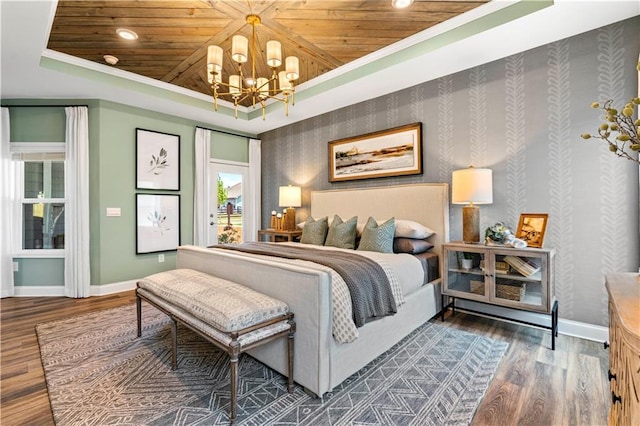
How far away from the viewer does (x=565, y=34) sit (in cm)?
256

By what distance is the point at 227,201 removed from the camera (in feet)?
17.9

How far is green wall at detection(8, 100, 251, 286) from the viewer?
4.00m

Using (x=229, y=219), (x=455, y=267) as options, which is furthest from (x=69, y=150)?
(x=455, y=267)

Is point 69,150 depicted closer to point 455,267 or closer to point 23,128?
point 23,128

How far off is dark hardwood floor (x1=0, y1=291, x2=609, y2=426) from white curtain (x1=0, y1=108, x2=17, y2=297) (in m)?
1.27

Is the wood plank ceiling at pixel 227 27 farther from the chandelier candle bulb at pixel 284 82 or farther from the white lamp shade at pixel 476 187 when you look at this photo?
the white lamp shade at pixel 476 187

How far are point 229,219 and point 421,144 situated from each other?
358 cm

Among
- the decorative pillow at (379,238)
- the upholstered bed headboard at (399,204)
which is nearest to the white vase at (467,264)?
the upholstered bed headboard at (399,204)

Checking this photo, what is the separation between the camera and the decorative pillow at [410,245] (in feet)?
10.1

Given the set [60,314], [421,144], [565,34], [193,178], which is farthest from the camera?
[193,178]

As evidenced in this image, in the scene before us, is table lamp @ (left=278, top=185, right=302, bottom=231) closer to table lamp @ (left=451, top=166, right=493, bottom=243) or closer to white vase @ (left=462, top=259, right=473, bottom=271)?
table lamp @ (left=451, top=166, right=493, bottom=243)

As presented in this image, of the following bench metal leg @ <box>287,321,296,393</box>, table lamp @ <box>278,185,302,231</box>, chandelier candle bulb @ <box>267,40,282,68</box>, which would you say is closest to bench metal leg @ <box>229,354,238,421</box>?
bench metal leg @ <box>287,321,296,393</box>

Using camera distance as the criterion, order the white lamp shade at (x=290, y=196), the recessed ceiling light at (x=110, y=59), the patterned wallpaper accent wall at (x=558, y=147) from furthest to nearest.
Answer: the white lamp shade at (x=290, y=196), the recessed ceiling light at (x=110, y=59), the patterned wallpaper accent wall at (x=558, y=147)

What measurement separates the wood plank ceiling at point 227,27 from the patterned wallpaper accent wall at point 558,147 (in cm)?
65
